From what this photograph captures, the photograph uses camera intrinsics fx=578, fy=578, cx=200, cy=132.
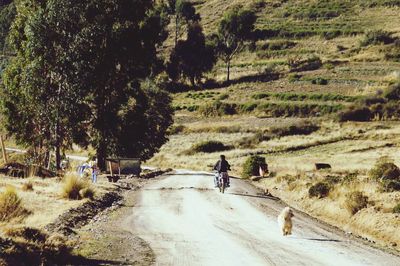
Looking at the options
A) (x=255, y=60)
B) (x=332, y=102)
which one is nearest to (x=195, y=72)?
(x=255, y=60)

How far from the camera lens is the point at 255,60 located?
138 m

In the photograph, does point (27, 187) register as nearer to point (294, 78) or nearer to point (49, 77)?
point (49, 77)

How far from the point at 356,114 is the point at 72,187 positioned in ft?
224

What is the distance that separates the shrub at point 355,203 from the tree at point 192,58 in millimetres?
106920

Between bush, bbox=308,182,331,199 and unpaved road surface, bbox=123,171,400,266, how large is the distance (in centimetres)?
140

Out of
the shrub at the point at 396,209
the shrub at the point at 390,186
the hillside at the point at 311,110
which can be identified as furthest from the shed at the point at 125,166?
the shrub at the point at 396,209

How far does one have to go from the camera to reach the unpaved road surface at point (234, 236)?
41.7ft

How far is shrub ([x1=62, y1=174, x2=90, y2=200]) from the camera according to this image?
73.7 ft

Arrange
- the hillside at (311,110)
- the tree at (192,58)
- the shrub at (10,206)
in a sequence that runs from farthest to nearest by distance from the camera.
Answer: the tree at (192,58) < the hillside at (311,110) < the shrub at (10,206)

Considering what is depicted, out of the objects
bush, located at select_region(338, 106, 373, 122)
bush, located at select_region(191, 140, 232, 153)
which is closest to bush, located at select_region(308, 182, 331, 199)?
bush, located at select_region(191, 140, 232, 153)

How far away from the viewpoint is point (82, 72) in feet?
122

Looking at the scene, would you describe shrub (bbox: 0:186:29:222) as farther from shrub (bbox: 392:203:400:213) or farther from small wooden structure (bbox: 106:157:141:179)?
small wooden structure (bbox: 106:157:141:179)

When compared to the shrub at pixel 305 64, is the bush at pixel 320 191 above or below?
below

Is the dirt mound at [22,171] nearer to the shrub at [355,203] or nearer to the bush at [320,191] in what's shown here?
the bush at [320,191]
